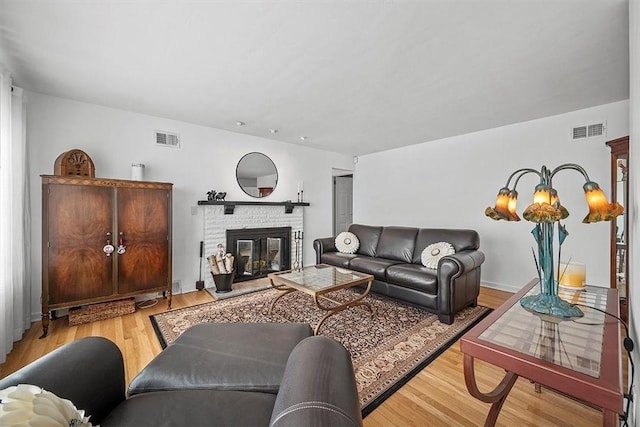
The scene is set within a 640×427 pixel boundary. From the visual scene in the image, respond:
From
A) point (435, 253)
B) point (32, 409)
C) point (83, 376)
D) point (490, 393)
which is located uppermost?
point (32, 409)

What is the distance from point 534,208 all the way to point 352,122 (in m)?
2.73

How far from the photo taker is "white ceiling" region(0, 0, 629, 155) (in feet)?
5.25

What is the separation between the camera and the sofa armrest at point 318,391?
0.62 m

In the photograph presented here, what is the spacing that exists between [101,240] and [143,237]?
1.18 feet

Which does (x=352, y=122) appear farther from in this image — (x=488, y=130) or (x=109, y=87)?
(x=109, y=87)

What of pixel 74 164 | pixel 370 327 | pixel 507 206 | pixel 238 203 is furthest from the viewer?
pixel 238 203

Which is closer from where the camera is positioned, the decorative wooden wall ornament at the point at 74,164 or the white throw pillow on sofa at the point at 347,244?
the decorative wooden wall ornament at the point at 74,164

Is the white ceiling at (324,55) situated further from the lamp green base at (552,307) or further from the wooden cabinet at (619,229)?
the lamp green base at (552,307)

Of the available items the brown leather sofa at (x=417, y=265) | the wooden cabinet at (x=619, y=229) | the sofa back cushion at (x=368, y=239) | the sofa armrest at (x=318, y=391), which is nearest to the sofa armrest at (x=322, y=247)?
the brown leather sofa at (x=417, y=265)

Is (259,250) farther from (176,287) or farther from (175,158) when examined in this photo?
(175,158)

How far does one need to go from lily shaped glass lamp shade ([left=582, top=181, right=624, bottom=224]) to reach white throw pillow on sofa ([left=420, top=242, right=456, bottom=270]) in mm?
1916

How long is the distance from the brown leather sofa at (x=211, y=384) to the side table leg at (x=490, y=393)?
19.6 inches

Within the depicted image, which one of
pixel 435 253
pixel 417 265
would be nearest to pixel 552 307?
pixel 435 253

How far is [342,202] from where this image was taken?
6.78 meters
